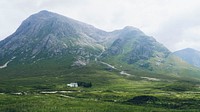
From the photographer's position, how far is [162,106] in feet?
589

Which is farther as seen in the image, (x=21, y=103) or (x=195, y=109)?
(x=21, y=103)

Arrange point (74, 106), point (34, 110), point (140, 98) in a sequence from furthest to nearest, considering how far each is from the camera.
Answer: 1. point (140, 98)
2. point (74, 106)
3. point (34, 110)

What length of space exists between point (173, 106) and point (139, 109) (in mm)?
23998

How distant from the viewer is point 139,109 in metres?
165

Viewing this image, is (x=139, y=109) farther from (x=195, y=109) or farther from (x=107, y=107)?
(x=195, y=109)

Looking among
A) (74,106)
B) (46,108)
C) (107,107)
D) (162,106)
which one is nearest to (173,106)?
(162,106)

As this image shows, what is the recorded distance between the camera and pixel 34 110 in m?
162

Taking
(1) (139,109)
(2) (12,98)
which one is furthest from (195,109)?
(2) (12,98)

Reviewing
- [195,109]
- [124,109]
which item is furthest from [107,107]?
[195,109]

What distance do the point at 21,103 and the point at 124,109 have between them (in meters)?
55.5

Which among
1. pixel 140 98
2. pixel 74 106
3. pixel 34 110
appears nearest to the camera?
pixel 34 110

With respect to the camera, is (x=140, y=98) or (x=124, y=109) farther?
(x=140, y=98)

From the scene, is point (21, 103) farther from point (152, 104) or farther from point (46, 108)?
point (152, 104)

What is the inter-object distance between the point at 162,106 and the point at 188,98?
26.8 meters
